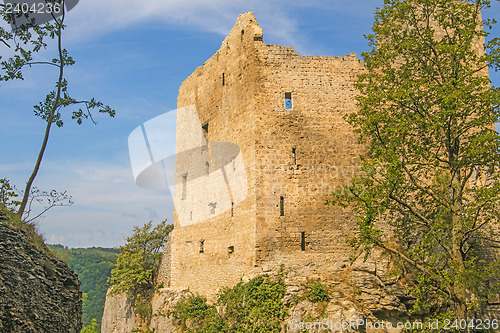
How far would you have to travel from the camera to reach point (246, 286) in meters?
15.2

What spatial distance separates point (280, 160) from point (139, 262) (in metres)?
11.2

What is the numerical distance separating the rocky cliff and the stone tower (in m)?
7.23

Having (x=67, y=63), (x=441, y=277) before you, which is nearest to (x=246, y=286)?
(x=441, y=277)

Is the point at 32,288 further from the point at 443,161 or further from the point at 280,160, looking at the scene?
the point at 443,161

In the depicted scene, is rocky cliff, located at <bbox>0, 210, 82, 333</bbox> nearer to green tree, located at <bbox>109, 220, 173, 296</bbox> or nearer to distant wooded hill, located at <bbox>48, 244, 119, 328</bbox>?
green tree, located at <bbox>109, 220, 173, 296</bbox>

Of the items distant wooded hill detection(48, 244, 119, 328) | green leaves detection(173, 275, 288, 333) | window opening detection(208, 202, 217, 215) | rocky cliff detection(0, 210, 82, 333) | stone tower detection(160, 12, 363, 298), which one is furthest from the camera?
distant wooded hill detection(48, 244, 119, 328)

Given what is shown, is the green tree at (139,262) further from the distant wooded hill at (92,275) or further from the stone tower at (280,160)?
the distant wooded hill at (92,275)

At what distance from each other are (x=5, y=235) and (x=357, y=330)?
9486mm

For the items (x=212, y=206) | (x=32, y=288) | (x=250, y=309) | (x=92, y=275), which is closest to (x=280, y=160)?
(x=212, y=206)

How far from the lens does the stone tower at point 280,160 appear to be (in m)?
15.6

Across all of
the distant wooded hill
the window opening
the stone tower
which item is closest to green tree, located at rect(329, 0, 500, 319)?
the stone tower

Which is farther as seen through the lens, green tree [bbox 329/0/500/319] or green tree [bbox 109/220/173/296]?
green tree [bbox 109/220/173/296]

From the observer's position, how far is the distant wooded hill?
151ft

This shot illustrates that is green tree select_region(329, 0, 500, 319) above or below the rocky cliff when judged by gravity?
above
